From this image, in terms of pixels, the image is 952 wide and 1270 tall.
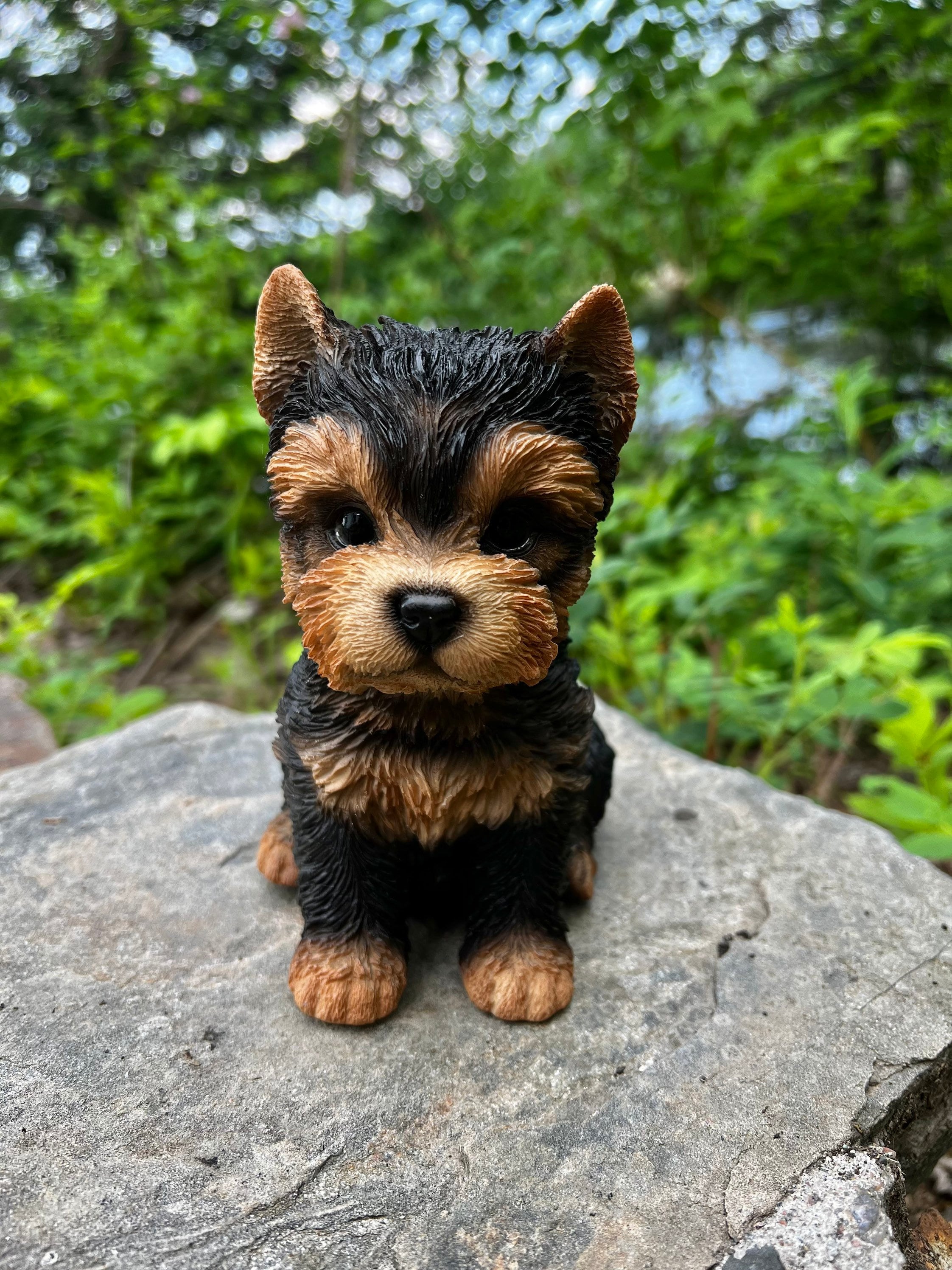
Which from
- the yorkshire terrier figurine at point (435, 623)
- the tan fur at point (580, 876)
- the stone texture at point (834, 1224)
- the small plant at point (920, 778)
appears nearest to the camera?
the stone texture at point (834, 1224)

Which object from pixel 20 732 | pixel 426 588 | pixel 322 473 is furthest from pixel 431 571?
pixel 20 732

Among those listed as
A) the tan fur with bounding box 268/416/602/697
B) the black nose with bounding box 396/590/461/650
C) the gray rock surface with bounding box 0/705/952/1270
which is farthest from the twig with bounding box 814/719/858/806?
the black nose with bounding box 396/590/461/650

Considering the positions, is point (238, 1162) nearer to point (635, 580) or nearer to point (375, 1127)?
point (375, 1127)

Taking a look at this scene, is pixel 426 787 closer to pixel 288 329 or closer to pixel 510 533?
pixel 510 533

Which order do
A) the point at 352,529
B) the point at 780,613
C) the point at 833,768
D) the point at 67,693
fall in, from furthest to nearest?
the point at 67,693, the point at 833,768, the point at 780,613, the point at 352,529

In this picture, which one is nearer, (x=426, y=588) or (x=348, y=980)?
(x=426, y=588)

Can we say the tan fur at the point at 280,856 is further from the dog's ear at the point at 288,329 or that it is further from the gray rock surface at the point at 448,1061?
the dog's ear at the point at 288,329

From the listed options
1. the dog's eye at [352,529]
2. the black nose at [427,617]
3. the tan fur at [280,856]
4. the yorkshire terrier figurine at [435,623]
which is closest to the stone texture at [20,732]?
the tan fur at [280,856]

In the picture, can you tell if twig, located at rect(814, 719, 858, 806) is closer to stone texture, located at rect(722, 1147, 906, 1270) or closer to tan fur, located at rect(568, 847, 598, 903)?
tan fur, located at rect(568, 847, 598, 903)
